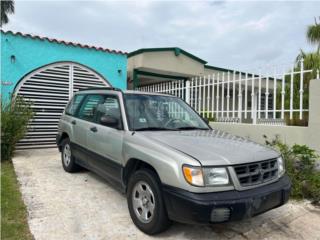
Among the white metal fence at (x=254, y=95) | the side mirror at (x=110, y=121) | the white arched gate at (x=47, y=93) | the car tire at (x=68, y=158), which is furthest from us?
the white arched gate at (x=47, y=93)

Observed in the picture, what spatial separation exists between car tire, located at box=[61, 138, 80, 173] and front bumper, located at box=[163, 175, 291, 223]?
342 centimetres

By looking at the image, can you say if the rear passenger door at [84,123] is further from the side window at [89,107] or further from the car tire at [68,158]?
the car tire at [68,158]

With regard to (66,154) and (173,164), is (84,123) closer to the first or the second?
(66,154)

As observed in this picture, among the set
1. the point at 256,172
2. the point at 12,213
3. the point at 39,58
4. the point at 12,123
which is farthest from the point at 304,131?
the point at 39,58

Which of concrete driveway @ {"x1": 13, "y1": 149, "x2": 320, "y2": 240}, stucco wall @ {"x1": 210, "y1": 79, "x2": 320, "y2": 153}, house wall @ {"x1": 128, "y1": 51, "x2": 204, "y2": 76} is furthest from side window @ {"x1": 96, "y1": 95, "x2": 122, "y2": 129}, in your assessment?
house wall @ {"x1": 128, "y1": 51, "x2": 204, "y2": 76}

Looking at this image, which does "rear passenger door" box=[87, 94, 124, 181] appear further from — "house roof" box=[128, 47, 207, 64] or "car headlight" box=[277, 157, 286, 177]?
"house roof" box=[128, 47, 207, 64]

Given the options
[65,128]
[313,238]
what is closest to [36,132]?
[65,128]

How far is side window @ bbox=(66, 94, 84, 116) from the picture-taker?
19.5 ft

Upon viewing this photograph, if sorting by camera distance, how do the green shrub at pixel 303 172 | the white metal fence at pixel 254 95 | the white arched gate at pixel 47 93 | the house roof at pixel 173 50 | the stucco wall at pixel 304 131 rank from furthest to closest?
the house roof at pixel 173 50
the white arched gate at pixel 47 93
the white metal fence at pixel 254 95
the stucco wall at pixel 304 131
the green shrub at pixel 303 172

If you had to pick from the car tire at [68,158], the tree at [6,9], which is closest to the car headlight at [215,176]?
the car tire at [68,158]

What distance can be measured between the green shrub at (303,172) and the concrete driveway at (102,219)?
1.02ft

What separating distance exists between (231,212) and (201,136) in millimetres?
1307

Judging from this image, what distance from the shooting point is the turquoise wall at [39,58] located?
823cm

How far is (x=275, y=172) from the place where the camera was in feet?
11.5
